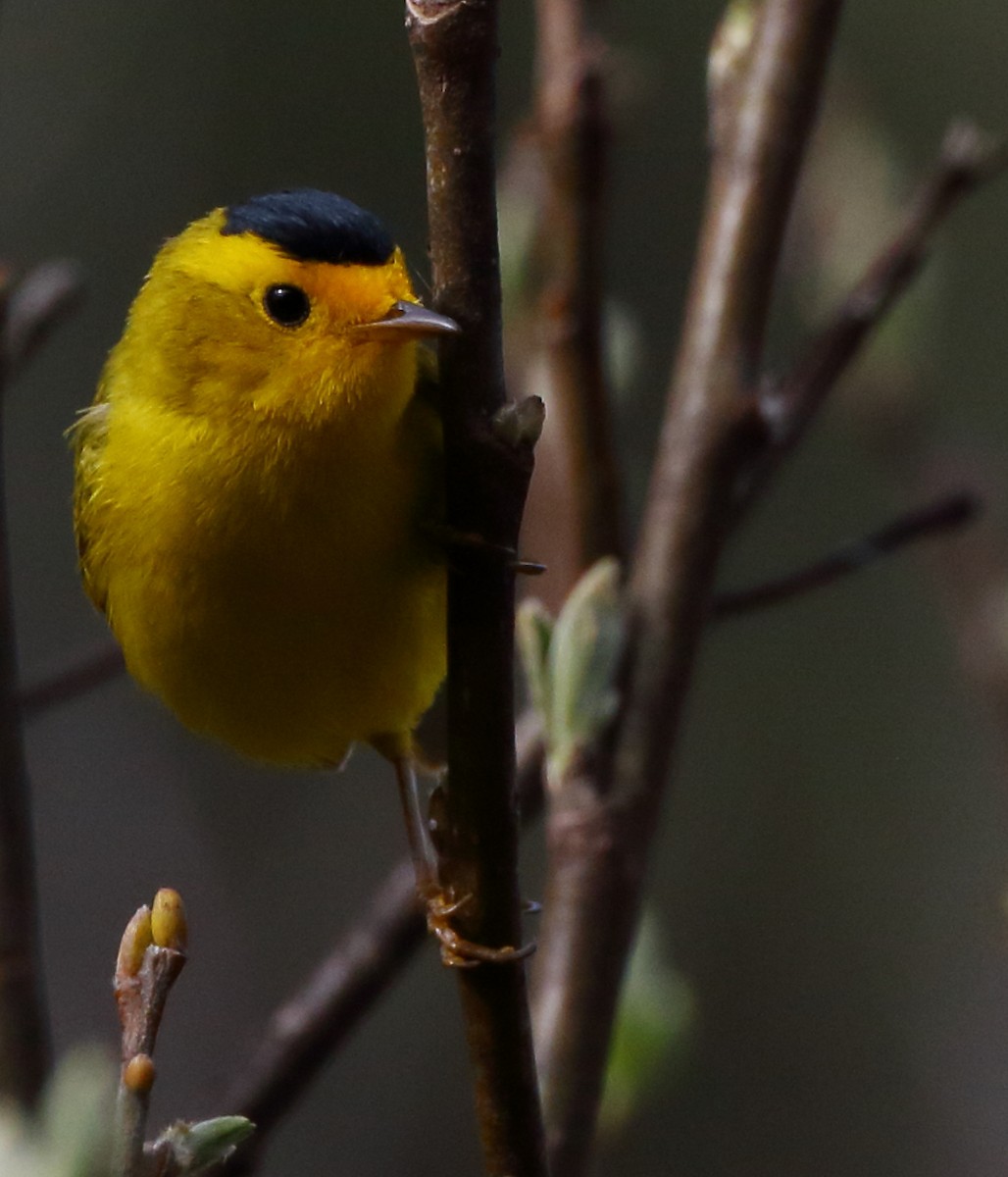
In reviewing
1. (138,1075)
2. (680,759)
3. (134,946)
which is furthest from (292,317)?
(680,759)

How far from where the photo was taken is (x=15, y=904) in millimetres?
2211

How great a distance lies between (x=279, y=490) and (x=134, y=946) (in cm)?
92

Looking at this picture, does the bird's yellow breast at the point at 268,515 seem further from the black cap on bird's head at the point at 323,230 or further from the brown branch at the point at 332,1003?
the brown branch at the point at 332,1003

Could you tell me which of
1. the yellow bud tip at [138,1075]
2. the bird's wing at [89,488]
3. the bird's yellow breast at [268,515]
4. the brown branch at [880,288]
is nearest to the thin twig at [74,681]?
the bird's wing at [89,488]

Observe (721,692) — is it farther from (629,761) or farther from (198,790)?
(629,761)

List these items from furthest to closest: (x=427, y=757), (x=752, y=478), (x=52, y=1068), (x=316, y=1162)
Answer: (x=316, y=1162) → (x=427, y=757) → (x=752, y=478) → (x=52, y=1068)

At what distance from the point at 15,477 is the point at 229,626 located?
219 inches

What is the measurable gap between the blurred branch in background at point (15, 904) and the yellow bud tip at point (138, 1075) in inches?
37.3

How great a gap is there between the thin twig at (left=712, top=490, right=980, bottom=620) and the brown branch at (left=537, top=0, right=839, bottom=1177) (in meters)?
0.21

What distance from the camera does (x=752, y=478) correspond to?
8.23ft

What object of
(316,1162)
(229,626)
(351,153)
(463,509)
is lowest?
(316,1162)

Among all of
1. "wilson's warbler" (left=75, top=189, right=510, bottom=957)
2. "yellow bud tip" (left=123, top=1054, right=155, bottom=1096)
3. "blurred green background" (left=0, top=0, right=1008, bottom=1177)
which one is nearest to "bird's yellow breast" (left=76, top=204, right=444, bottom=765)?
"wilson's warbler" (left=75, top=189, right=510, bottom=957)

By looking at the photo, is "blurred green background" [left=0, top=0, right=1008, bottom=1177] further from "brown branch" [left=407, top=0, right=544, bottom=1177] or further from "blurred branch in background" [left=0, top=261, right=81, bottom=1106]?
"brown branch" [left=407, top=0, right=544, bottom=1177]

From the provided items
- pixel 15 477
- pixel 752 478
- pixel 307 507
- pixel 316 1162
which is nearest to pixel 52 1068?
pixel 307 507
